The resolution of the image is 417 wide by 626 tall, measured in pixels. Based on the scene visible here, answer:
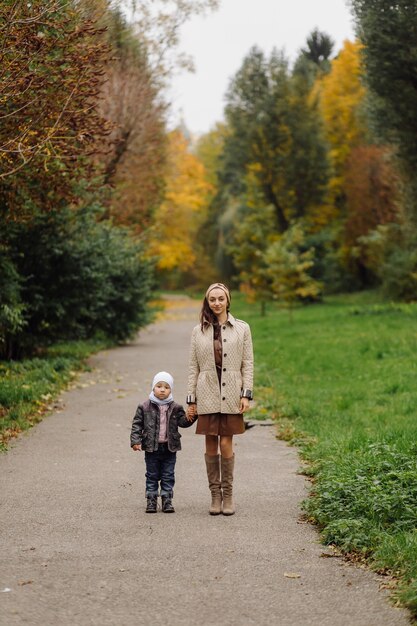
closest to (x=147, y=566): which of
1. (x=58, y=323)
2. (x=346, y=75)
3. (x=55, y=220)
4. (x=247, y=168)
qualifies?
(x=55, y=220)

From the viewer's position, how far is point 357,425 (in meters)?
10.7

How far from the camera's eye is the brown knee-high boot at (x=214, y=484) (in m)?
7.12

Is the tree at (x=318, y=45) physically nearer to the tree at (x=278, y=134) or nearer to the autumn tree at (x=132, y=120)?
the tree at (x=278, y=134)

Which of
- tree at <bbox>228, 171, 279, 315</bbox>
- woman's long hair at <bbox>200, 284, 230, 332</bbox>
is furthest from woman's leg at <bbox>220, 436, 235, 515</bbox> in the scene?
tree at <bbox>228, 171, 279, 315</bbox>

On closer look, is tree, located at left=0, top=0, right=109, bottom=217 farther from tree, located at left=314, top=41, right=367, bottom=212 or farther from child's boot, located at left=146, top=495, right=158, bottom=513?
tree, located at left=314, top=41, right=367, bottom=212

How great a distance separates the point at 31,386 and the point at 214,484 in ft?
23.7

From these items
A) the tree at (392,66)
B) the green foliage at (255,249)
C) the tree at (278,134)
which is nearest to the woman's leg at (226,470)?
the tree at (392,66)

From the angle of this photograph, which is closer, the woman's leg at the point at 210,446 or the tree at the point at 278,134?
the woman's leg at the point at 210,446

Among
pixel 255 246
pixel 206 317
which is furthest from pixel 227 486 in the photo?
pixel 255 246

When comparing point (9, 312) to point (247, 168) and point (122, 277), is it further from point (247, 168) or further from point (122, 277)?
point (247, 168)

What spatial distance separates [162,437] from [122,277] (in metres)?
19.2

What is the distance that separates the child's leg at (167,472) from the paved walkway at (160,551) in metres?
0.23

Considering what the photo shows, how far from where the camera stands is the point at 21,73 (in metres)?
9.59

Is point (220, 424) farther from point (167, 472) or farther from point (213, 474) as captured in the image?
point (167, 472)
